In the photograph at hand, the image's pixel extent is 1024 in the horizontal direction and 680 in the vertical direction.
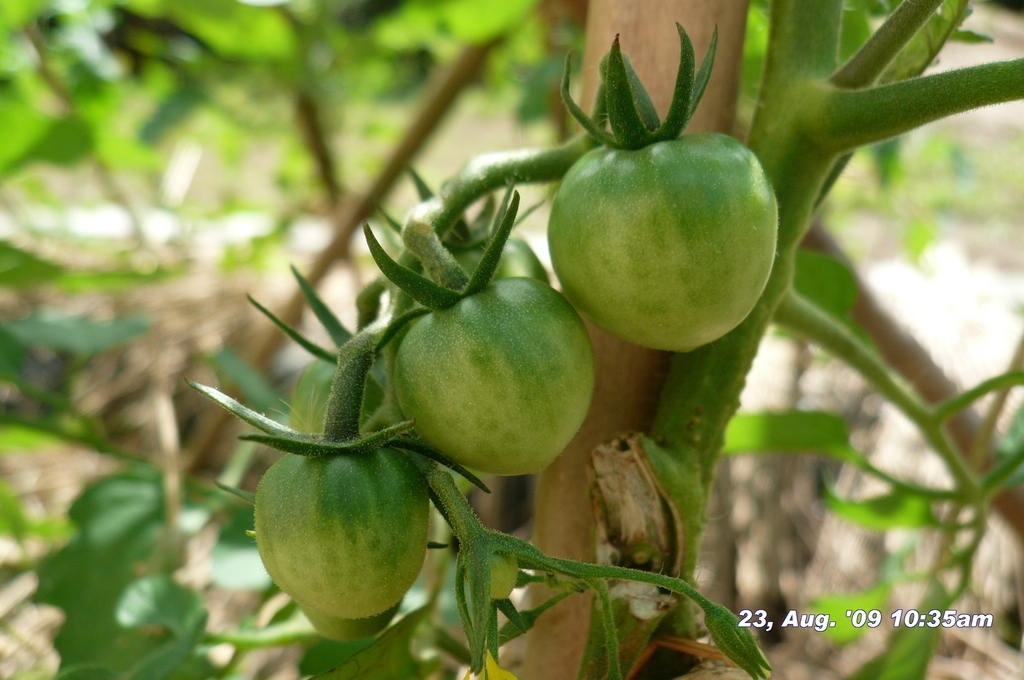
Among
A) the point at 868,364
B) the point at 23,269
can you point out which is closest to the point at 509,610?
the point at 868,364

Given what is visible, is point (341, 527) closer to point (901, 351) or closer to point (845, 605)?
point (845, 605)

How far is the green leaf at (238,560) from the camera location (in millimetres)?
671

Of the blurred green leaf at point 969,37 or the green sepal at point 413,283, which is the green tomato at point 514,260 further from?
the blurred green leaf at point 969,37

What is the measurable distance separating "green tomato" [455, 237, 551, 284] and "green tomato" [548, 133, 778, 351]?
7cm

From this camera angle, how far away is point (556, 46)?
57.0 inches

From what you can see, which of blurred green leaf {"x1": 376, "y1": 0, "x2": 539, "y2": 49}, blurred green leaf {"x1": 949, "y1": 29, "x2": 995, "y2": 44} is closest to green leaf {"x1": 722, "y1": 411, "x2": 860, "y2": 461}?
blurred green leaf {"x1": 949, "y1": 29, "x2": 995, "y2": 44}

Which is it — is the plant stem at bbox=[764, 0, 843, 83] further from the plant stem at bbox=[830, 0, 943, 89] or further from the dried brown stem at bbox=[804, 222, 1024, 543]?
the dried brown stem at bbox=[804, 222, 1024, 543]

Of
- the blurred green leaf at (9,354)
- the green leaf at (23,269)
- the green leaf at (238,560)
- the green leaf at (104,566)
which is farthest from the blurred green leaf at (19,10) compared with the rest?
the green leaf at (238,560)

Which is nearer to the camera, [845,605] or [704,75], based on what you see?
[704,75]

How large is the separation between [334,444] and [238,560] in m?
0.43

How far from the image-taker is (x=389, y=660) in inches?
16.0

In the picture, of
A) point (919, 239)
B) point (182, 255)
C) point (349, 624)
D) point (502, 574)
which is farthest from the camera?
point (182, 255)

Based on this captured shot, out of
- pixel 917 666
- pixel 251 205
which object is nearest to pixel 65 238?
pixel 251 205

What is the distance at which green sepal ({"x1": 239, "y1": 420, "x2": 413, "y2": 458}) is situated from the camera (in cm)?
31
